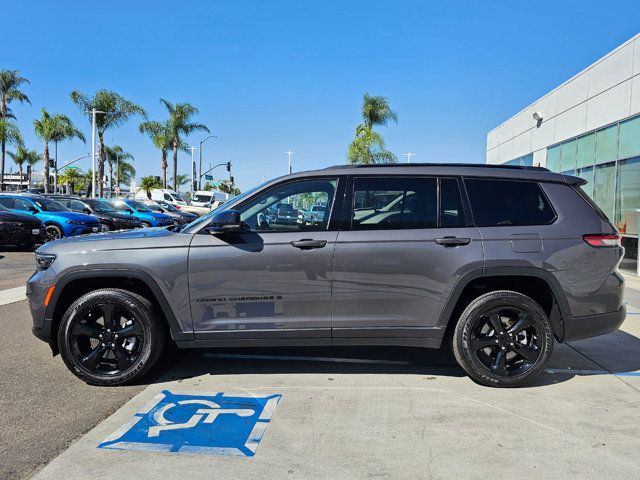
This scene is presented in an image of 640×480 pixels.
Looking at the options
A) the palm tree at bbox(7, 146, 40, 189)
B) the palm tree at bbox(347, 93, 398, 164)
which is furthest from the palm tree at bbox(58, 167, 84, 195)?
the palm tree at bbox(347, 93, 398, 164)

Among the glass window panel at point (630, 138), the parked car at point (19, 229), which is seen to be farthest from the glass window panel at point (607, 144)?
the parked car at point (19, 229)

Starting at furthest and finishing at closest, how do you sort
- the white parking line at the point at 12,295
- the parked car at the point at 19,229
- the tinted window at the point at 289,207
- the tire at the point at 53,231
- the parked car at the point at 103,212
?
the parked car at the point at 103,212 → the tire at the point at 53,231 → the parked car at the point at 19,229 → the white parking line at the point at 12,295 → the tinted window at the point at 289,207

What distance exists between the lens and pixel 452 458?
316 centimetres

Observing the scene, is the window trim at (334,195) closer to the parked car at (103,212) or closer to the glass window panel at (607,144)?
the glass window panel at (607,144)

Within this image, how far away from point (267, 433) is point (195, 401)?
31.6 inches

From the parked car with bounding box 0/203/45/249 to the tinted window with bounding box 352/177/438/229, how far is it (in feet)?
41.7

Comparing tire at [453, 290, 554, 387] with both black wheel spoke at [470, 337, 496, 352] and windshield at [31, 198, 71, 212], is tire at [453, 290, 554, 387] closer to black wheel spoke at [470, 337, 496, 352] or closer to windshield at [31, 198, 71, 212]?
black wheel spoke at [470, 337, 496, 352]

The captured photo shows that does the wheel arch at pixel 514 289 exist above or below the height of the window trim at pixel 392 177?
below

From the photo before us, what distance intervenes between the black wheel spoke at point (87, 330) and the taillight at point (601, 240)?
4121 mm

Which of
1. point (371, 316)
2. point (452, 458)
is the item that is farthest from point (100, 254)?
point (452, 458)

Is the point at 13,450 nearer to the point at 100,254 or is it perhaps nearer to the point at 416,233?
the point at 100,254

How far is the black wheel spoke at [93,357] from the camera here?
4.27 m

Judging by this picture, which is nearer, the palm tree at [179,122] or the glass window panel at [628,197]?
the glass window panel at [628,197]

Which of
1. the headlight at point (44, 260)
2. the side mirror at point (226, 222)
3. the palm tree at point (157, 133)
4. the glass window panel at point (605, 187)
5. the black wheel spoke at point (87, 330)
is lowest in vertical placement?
the black wheel spoke at point (87, 330)
